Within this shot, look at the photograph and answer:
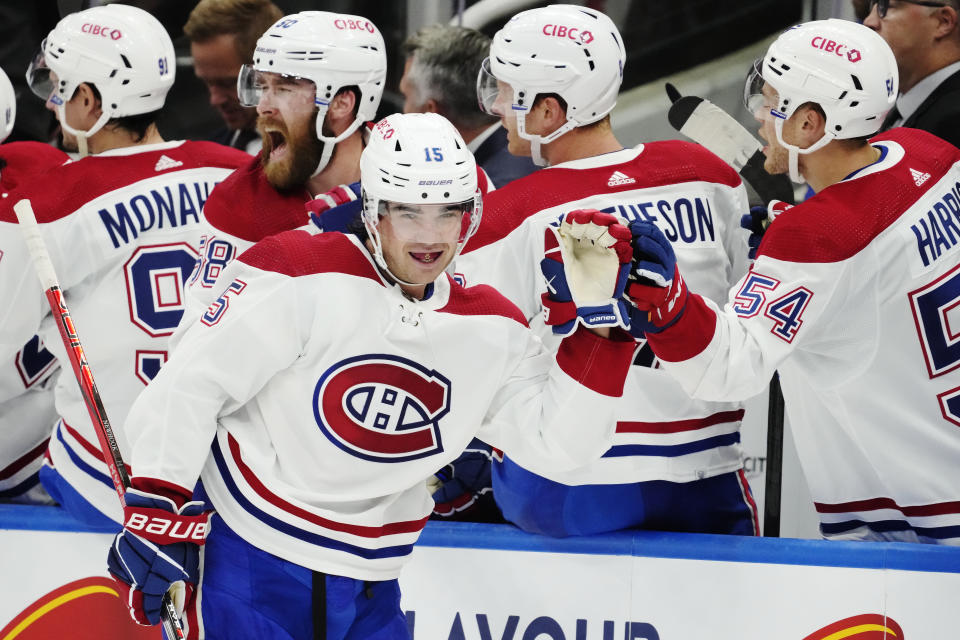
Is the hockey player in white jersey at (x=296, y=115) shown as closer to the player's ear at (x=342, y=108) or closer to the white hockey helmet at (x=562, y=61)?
the player's ear at (x=342, y=108)

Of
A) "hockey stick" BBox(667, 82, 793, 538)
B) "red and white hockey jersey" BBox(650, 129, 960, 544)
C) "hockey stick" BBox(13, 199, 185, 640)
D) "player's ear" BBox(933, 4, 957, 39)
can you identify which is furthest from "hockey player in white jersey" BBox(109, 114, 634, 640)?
"player's ear" BBox(933, 4, 957, 39)

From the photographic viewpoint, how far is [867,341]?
117 inches

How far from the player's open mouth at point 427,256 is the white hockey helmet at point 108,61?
1.40m

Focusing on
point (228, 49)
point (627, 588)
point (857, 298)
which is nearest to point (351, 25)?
point (857, 298)

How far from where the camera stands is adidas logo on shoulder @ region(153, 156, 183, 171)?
3.49 metres

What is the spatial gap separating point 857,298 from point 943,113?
1.09 metres

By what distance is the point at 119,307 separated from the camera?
3.44m

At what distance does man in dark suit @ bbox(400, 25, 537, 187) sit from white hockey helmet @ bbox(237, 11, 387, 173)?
952 millimetres

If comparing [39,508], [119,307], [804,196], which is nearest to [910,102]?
[804,196]

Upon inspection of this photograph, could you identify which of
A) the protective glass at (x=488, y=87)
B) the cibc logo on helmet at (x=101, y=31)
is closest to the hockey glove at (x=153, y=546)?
the protective glass at (x=488, y=87)

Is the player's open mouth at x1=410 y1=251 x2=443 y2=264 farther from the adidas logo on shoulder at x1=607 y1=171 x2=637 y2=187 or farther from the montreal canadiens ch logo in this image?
the adidas logo on shoulder at x1=607 y1=171 x2=637 y2=187

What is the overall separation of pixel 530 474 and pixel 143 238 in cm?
115

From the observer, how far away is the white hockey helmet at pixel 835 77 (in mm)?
2980

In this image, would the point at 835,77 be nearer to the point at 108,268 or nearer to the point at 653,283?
the point at 653,283
